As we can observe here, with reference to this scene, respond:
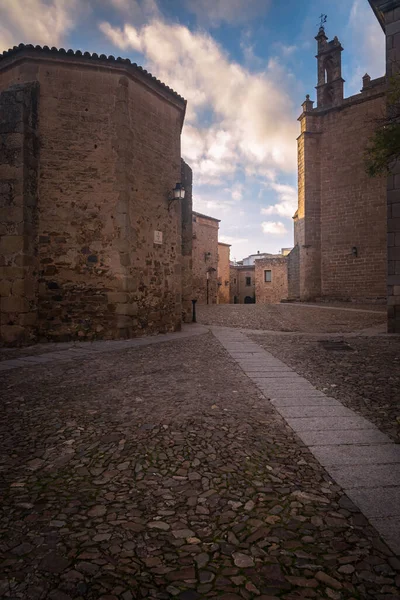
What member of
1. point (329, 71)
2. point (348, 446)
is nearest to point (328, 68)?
point (329, 71)

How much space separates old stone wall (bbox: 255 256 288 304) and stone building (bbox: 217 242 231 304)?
3.88 metres

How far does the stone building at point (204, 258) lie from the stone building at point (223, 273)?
4.17 m

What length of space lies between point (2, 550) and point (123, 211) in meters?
7.31

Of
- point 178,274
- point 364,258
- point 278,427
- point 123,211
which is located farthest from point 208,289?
point 278,427

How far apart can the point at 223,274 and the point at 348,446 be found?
35.5m

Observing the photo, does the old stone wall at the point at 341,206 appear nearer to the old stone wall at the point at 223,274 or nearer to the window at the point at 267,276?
the old stone wall at the point at 223,274

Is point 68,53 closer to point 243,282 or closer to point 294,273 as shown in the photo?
point 294,273

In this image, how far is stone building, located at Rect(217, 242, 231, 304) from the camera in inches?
1438

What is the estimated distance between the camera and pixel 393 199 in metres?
8.45

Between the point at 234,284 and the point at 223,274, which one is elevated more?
the point at 223,274

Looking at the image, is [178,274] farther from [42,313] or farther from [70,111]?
[70,111]

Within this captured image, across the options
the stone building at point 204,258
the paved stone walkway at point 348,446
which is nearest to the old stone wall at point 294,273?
the stone building at point 204,258

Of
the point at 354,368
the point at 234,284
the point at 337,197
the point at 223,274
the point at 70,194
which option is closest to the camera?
the point at 354,368

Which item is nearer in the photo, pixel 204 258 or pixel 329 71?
pixel 329 71
